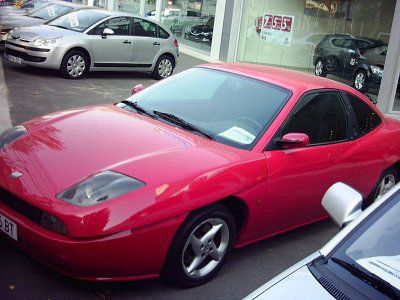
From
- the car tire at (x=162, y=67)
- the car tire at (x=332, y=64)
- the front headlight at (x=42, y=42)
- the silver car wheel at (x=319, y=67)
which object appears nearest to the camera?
the front headlight at (x=42, y=42)

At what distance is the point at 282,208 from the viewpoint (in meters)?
4.11

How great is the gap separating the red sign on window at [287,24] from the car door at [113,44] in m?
5.71

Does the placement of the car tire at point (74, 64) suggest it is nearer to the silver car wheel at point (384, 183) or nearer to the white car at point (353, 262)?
the silver car wheel at point (384, 183)

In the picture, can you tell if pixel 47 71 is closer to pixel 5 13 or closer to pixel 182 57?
pixel 5 13

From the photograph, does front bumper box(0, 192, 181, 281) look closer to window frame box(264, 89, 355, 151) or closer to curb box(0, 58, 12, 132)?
window frame box(264, 89, 355, 151)

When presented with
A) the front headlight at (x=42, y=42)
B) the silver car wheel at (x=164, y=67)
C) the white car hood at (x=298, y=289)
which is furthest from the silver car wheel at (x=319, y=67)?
the white car hood at (x=298, y=289)

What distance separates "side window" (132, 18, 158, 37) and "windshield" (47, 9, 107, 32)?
31.3 inches

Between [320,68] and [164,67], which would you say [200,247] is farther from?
[320,68]

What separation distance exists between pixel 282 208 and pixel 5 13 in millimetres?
11941

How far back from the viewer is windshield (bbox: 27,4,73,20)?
12958mm

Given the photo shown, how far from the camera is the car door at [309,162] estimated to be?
3.99 meters

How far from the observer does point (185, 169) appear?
343cm

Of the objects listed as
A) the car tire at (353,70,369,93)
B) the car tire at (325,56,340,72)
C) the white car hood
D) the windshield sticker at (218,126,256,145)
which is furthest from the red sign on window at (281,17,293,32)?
the white car hood

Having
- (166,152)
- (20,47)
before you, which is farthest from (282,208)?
(20,47)
